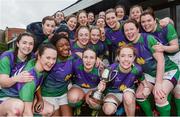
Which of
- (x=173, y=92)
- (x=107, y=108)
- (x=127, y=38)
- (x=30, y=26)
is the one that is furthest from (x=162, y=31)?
(x=30, y=26)

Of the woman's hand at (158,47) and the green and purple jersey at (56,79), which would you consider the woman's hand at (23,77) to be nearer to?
the green and purple jersey at (56,79)

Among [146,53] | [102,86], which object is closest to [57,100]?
[102,86]

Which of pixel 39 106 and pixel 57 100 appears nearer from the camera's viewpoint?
pixel 39 106

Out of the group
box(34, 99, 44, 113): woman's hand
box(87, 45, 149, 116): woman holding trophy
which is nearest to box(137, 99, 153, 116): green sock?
box(87, 45, 149, 116): woman holding trophy

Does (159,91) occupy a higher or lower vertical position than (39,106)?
higher

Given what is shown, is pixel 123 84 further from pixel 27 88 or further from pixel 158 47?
pixel 27 88

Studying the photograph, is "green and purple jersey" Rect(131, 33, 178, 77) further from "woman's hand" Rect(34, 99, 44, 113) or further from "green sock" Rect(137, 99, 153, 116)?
"woman's hand" Rect(34, 99, 44, 113)

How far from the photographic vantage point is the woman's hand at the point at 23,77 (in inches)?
156

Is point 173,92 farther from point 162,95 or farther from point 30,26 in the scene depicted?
point 30,26

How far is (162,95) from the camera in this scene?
4.39 m

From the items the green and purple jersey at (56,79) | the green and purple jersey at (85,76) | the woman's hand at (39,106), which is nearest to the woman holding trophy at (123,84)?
the green and purple jersey at (85,76)

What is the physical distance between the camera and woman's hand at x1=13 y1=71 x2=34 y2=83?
13.0 ft

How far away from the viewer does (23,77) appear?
3.96m

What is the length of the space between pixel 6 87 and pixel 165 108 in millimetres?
2003
